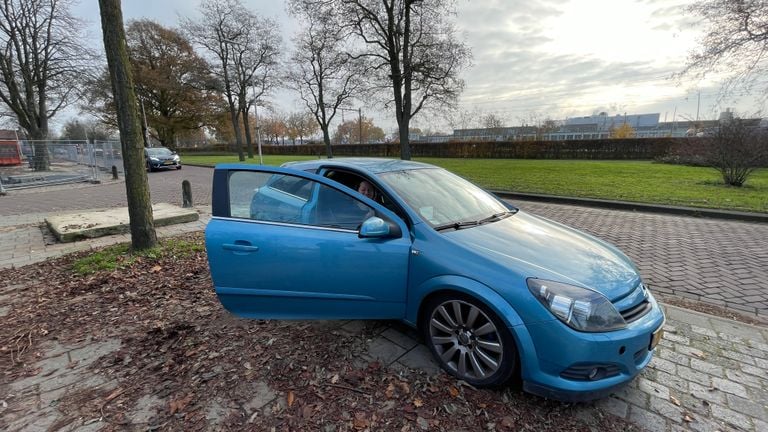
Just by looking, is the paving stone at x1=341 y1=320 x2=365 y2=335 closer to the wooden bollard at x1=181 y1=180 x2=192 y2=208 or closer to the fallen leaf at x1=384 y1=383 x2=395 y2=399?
the fallen leaf at x1=384 y1=383 x2=395 y2=399

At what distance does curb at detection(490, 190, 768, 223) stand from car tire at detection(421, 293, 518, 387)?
8.11 m

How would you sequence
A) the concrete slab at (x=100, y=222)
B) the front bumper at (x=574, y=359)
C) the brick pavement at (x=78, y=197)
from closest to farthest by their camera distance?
the front bumper at (x=574, y=359)
the concrete slab at (x=100, y=222)
the brick pavement at (x=78, y=197)

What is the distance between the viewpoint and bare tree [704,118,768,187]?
9680 mm

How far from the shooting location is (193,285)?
13.1 ft

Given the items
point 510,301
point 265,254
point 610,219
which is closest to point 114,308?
point 265,254

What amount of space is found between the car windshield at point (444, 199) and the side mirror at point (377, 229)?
30 centimetres

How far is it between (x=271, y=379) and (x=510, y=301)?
68.3 inches

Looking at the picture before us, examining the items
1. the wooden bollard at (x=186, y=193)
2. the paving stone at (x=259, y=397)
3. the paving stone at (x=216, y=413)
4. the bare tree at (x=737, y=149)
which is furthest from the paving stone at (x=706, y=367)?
the bare tree at (x=737, y=149)

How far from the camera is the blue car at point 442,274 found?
1999 millimetres

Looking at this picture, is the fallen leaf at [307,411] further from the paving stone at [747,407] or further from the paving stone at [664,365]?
the paving stone at [747,407]

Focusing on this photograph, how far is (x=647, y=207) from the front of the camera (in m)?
8.10

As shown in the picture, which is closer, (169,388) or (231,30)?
(169,388)

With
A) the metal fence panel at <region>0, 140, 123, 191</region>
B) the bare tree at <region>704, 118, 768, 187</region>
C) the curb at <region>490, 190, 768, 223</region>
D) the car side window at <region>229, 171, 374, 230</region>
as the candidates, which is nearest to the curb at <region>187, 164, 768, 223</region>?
the curb at <region>490, 190, 768, 223</region>

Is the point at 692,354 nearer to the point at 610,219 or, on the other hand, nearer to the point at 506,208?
the point at 506,208
